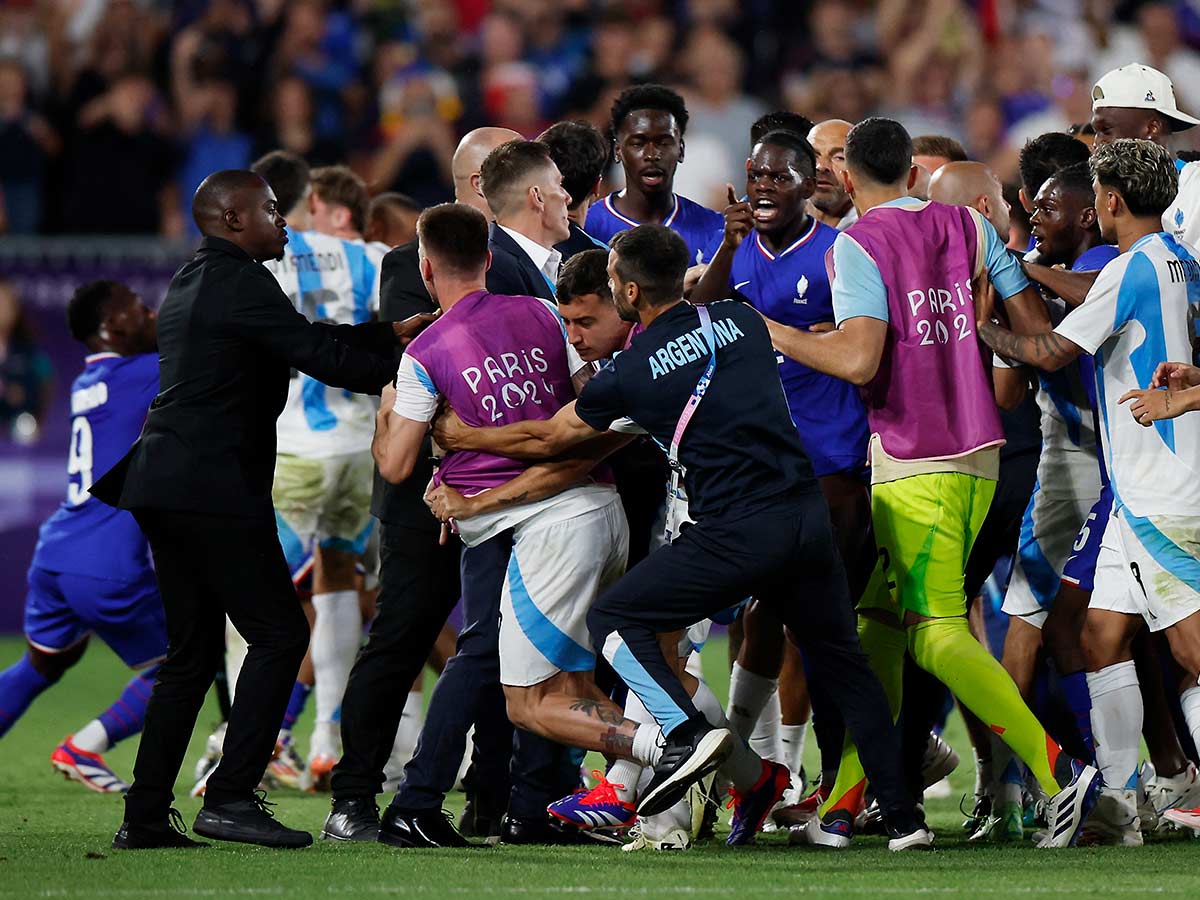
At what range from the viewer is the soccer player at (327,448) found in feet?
30.7

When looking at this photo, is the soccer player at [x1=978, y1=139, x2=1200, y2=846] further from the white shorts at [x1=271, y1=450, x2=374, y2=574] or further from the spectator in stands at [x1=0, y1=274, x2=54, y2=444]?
the spectator in stands at [x1=0, y1=274, x2=54, y2=444]

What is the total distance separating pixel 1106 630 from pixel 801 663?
1555 millimetres

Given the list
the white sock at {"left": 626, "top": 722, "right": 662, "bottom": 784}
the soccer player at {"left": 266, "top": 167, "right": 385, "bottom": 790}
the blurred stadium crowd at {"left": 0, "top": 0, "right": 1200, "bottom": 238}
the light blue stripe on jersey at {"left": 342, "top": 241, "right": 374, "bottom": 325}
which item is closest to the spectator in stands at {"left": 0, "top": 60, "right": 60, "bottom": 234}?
the blurred stadium crowd at {"left": 0, "top": 0, "right": 1200, "bottom": 238}

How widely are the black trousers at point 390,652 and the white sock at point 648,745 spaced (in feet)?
3.37

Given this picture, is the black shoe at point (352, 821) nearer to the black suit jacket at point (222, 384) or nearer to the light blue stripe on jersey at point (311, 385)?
the black suit jacket at point (222, 384)

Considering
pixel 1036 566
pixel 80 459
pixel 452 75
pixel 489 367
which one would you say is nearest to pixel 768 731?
pixel 1036 566

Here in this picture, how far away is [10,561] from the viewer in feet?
45.5

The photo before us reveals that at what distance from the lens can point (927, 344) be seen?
6.67 metres

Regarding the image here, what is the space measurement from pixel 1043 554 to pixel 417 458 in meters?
2.44

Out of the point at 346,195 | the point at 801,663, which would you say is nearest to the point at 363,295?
the point at 346,195

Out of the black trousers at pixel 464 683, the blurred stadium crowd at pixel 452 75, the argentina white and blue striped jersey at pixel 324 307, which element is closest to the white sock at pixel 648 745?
the black trousers at pixel 464 683

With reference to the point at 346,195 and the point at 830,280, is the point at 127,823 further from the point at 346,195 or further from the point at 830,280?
the point at 346,195

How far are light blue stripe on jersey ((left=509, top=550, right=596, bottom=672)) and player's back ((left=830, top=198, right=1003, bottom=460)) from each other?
1359 millimetres

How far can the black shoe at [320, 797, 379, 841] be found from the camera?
22.2 feet
